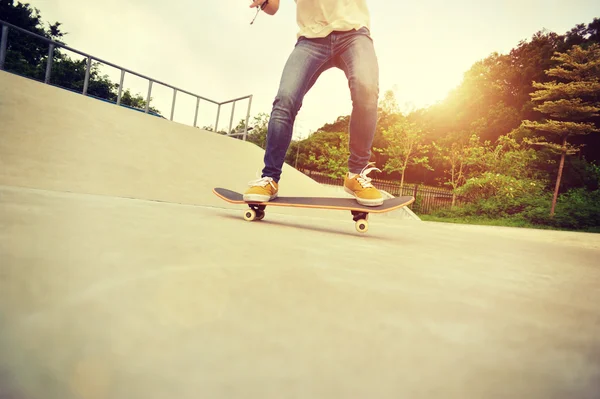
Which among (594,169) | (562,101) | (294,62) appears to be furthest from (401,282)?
(594,169)

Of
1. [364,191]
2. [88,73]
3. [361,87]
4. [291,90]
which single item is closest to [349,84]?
[361,87]

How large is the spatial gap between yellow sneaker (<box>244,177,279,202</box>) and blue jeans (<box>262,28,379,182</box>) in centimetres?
10

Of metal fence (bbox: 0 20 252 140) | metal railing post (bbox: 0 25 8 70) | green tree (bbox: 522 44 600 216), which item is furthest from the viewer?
green tree (bbox: 522 44 600 216)

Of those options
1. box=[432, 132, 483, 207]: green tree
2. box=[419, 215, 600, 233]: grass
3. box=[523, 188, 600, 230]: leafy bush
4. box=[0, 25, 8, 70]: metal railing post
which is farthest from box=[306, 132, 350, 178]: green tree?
box=[0, 25, 8, 70]: metal railing post

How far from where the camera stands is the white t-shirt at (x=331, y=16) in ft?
6.27

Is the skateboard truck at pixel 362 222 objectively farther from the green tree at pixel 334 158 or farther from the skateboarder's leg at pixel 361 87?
the green tree at pixel 334 158

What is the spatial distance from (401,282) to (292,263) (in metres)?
0.28

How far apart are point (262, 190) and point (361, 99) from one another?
0.77 meters

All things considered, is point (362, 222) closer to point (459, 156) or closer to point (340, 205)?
point (340, 205)

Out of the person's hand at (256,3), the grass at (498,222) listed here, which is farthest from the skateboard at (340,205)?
the grass at (498,222)

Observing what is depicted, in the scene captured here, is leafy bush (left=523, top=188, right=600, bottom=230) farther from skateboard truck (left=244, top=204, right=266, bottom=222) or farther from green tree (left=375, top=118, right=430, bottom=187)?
skateboard truck (left=244, top=204, right=266, bottom=222)

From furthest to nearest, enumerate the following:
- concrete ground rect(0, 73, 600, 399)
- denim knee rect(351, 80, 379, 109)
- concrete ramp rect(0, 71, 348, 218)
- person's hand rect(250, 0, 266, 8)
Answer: concrete ramp rect(0, 71, 348, 218), person's hand rect(250, 0, 266, 8), denim knee rect(351, 80, 379, 109), concrete ground rect(0, 73, 600, 399)

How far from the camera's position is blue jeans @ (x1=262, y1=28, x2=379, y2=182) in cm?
187

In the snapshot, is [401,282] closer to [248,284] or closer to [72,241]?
[248,284]
